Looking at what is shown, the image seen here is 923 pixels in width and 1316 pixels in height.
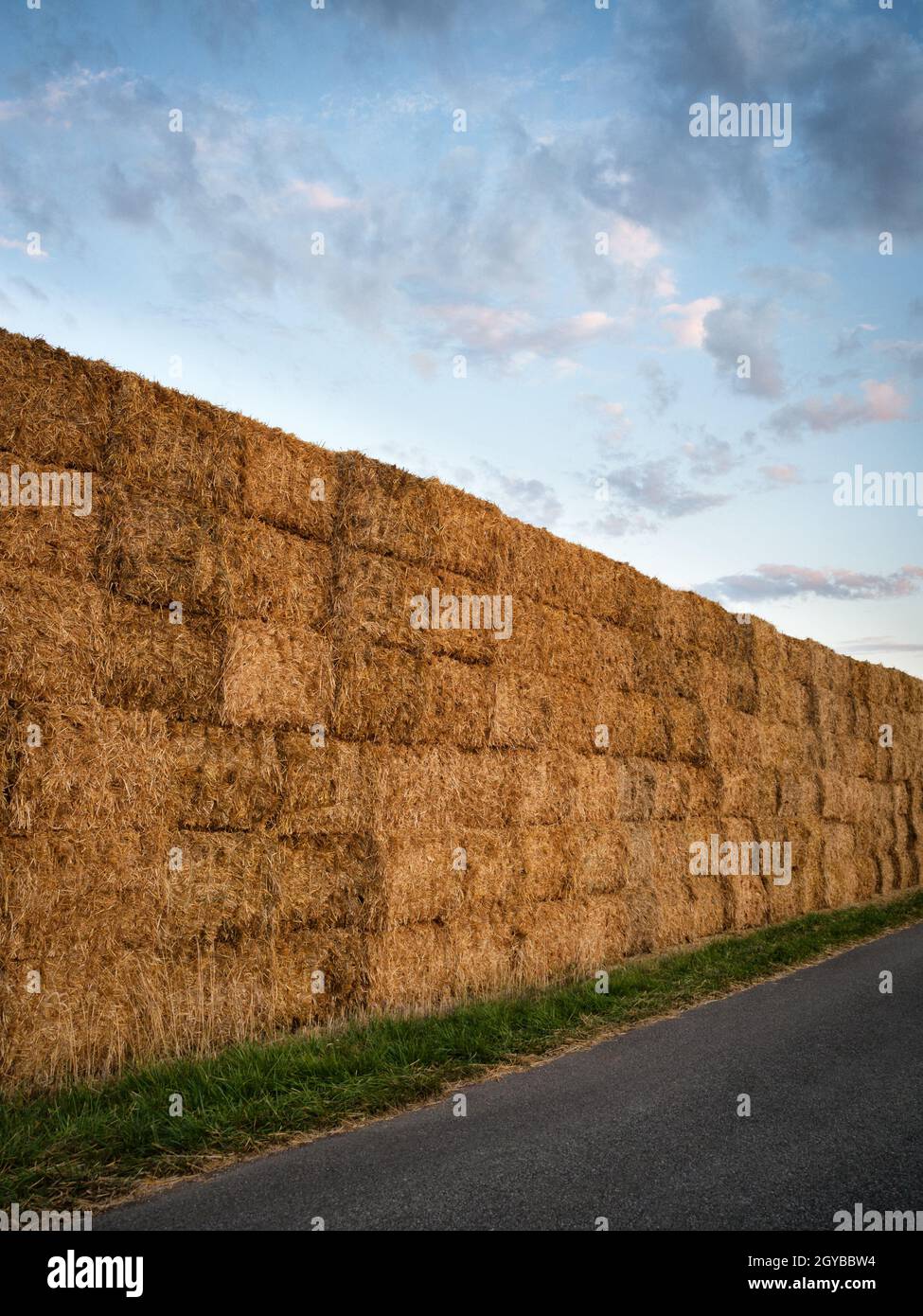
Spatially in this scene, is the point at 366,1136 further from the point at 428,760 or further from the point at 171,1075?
the point at 428,760

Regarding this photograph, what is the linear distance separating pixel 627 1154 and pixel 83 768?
4.47 m

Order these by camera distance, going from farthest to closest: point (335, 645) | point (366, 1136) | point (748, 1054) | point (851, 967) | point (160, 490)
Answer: point (851, 967) < point (335, 645) < point (160, 490) < point (748, 1054) < point (366, 1136)

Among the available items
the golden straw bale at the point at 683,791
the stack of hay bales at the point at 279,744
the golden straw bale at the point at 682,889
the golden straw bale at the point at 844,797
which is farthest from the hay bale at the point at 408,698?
the golden straw bale at the point at 844,797

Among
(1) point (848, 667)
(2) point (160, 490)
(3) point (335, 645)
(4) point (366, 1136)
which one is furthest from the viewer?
(1) point (848, 667)

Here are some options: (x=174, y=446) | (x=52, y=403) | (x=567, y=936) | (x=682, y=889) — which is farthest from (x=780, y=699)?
(x=52, y=403)

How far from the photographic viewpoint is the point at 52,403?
7062 mm

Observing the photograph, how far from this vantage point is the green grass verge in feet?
15.9

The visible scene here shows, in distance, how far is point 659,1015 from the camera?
846 cm

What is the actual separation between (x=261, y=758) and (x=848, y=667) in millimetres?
15534

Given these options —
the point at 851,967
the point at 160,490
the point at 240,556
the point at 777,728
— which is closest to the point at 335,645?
the point at 240,556

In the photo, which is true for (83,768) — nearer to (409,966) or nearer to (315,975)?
(315,975)

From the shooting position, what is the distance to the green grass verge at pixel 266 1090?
484cm

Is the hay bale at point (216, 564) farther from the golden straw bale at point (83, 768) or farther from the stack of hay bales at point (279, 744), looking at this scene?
the golden straw bale at point (83, 768)

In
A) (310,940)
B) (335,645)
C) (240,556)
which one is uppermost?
(240,556)
